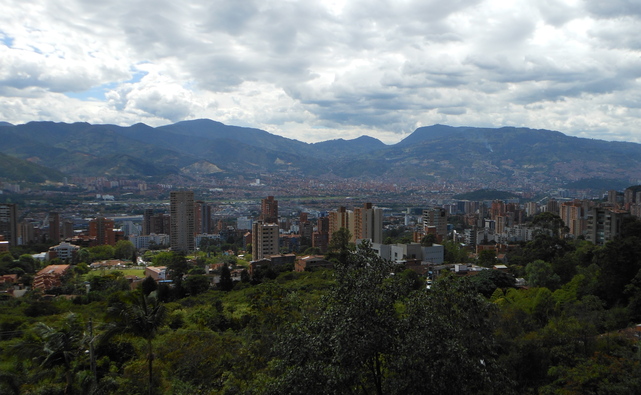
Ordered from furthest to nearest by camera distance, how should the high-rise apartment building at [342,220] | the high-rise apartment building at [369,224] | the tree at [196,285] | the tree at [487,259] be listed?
1. the high-rise apartment building at [342,220]
2. the high-rise apartment building at [369,224]
3. the tree at [487,259]
4. the tree at [196,285]

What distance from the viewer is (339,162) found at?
434ft

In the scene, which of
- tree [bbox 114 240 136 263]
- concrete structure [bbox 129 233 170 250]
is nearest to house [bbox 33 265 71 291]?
tree [bbox 114 240 136 263]

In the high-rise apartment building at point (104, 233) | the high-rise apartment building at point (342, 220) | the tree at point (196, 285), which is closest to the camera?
A: the tree at point (196, 285)

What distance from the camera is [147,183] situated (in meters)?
83.8

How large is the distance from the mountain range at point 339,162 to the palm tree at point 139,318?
82.8 meters

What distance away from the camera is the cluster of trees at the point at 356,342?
3438mm

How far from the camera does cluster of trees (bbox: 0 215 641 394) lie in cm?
344

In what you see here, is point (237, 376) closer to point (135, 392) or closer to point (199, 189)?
point (135, 392)

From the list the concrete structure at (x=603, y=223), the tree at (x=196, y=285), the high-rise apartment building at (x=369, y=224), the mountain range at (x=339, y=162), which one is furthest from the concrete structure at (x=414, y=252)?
the mountain range at (x=339, y=162)

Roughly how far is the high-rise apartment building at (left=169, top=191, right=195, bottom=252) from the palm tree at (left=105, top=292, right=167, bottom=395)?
109 feet

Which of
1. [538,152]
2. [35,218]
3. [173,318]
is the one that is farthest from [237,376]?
[538,152]

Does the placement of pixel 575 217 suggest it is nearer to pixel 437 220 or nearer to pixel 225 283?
pixel 437 220

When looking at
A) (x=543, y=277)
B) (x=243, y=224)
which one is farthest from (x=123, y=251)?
(x=543, y=277)

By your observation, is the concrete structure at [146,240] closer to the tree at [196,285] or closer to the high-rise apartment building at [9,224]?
the high-rise apartment building at [9,224]
